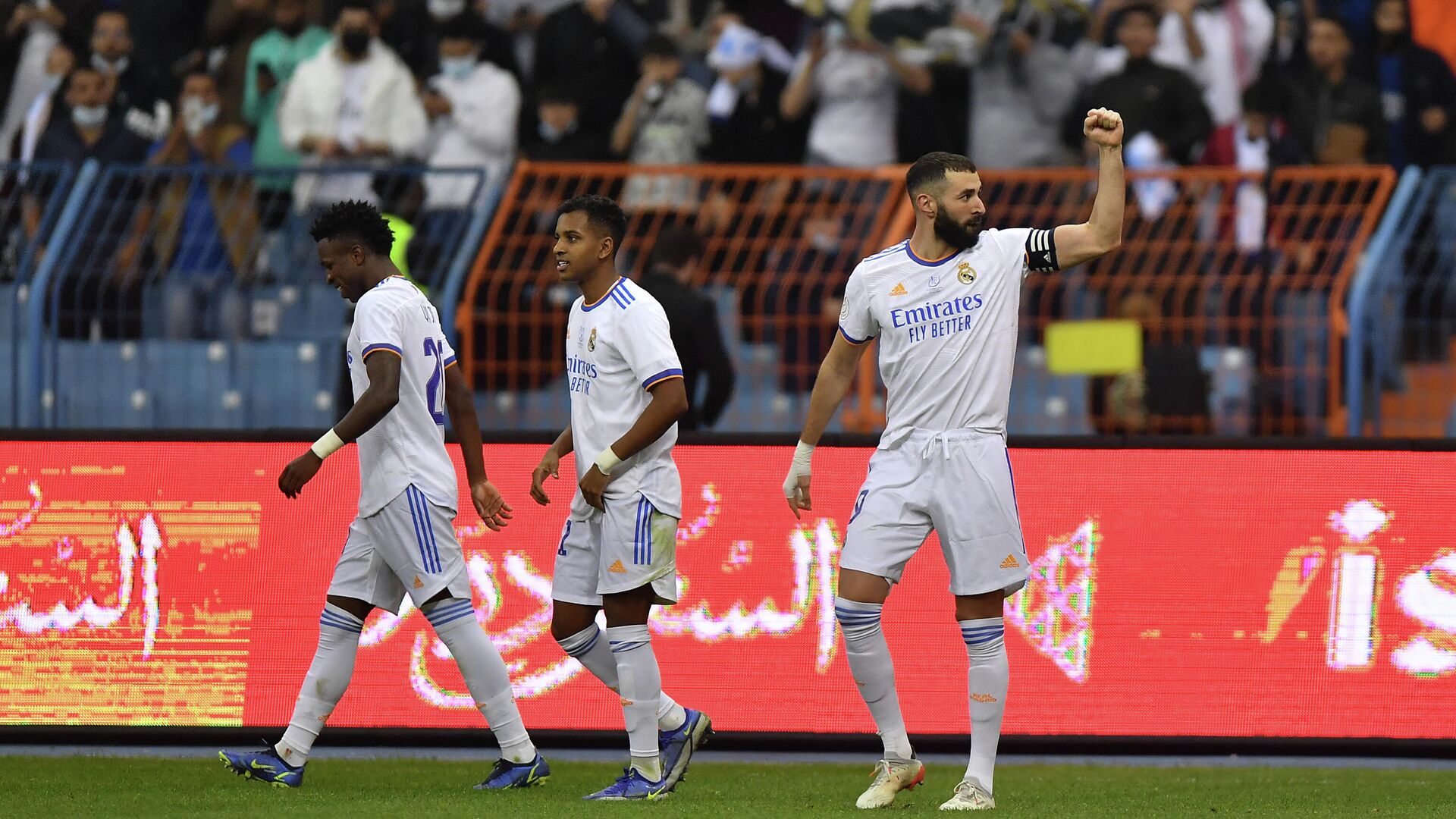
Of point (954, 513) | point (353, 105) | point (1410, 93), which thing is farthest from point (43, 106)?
point (1410, 93)

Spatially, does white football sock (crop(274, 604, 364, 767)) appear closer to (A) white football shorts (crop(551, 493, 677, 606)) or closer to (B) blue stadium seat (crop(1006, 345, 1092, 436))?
(A) white football shorts (crop(551, 493, 677, 606))

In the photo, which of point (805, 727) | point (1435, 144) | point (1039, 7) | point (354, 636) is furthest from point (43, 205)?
point (1435, 144)

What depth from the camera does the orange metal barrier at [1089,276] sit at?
9812 mm

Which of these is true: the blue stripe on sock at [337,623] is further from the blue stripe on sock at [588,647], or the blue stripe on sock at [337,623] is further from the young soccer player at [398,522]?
the blue stripe on sock at [588,647]

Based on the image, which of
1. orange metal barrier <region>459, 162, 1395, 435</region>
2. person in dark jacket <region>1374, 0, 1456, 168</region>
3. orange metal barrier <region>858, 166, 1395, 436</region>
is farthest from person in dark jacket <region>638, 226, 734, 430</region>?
person in dark jacket <region>1374, 0, 1456, 168</region>

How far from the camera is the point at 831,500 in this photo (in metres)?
7.53

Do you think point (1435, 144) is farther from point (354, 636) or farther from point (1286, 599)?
point (354, 636)

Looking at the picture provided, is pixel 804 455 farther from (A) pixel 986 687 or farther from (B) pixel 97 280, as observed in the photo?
(B) pixel 97 280

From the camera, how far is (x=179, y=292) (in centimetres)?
987

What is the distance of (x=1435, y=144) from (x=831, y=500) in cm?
599

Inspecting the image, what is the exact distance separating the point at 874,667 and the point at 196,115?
7.44m

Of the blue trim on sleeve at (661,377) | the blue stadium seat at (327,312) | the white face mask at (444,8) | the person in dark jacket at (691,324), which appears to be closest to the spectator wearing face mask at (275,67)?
the white face mask at (444,8)

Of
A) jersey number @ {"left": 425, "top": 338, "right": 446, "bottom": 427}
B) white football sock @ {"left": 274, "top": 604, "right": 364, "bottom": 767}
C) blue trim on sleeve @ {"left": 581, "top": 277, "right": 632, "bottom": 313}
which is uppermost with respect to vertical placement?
blue trim on sleeve @ {"left": 581, "top": 277, "right": 632, "bottom": 313}

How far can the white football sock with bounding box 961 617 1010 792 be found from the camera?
608cm
